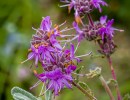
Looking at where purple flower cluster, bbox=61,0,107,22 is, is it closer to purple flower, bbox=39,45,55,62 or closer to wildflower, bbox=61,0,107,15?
wildflower, bbox=61,0,107,15

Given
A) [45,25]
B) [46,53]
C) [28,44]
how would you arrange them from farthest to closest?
1. [28,44]
2. [45,25]
3. [46,53]

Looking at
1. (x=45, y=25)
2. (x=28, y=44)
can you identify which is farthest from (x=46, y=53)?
(x=28, y=44)

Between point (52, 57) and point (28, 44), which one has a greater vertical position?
point (28, 44)

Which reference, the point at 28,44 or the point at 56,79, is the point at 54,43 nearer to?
the point at 56,79

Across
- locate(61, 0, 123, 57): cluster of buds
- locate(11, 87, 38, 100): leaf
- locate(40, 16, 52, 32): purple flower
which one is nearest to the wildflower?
locate(61, 0, 123, 57): cluster of buds

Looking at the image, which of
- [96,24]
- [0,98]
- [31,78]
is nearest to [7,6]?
[31,78]
